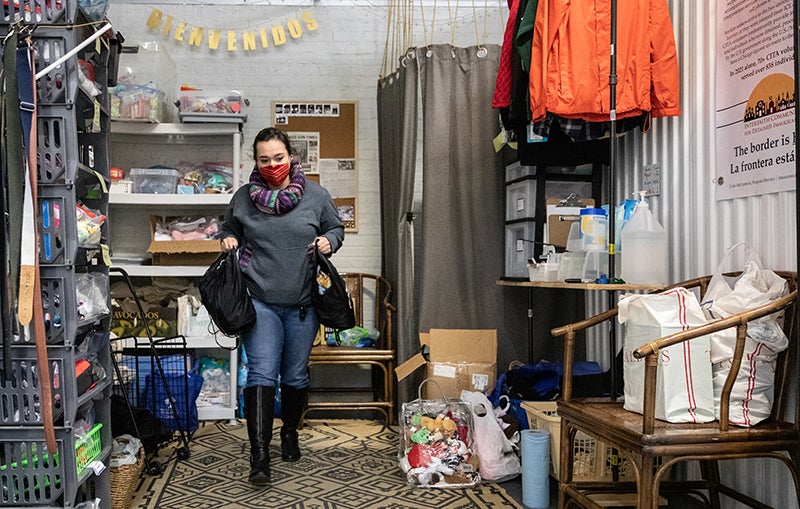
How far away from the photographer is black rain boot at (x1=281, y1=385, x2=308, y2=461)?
11.1 ft

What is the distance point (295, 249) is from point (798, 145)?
2.04 meters

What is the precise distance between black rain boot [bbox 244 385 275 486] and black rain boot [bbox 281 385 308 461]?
0.27m

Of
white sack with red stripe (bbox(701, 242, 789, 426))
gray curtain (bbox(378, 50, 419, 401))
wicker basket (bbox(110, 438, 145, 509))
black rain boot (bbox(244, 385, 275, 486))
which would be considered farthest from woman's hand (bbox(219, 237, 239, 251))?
white sack with red stripe (bbox(701, 242, 789, 426))

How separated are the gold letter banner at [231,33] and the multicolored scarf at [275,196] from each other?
6.05 feet

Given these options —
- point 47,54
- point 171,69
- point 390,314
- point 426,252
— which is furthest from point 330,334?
point 47,54

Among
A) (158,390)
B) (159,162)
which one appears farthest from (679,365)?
(159,162)

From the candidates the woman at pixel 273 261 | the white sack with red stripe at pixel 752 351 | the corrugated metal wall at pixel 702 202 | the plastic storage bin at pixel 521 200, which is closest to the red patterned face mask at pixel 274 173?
the woman at pixel 273 261

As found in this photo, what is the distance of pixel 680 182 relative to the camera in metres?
2.93

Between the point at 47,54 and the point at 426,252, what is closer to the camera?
the point at 47,54

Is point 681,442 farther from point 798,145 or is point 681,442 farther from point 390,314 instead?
point 390,314

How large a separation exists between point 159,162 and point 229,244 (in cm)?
188

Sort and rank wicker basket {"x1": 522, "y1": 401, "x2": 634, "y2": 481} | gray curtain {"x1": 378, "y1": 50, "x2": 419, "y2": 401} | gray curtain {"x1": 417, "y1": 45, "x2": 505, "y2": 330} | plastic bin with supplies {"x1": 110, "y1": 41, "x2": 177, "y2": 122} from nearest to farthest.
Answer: wicker basket {"x1": 522, "y1": 401, "x2": 634, "y2": 481}, gray curtain {"x1": 417, "y1": 45, "x2": 505, "y2": 330}, gray curtain {"x1": 378, "y1": 50, "x2": 419, "y2": 401}, plastic bin with supplies {"x1": 110, "y1": 41, "x2": 177, "y2": 122}

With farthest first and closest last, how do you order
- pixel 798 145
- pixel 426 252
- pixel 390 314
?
1. pixel 390 314
2. pixel 426 252
3. pixel 798 145

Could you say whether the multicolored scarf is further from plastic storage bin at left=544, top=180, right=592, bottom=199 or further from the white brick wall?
the white brick wall
